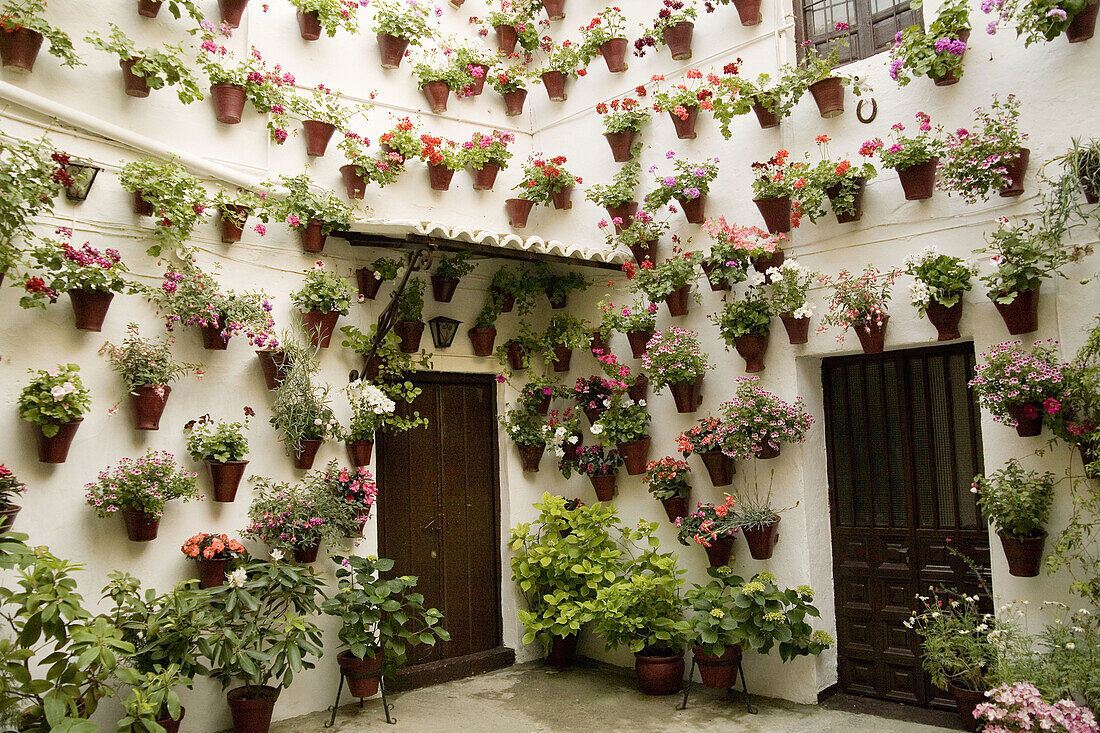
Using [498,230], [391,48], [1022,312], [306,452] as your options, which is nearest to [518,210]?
[498,230]

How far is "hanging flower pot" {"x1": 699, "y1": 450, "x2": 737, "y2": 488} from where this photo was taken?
5.92 metres

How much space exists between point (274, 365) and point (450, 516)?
6.52 feet

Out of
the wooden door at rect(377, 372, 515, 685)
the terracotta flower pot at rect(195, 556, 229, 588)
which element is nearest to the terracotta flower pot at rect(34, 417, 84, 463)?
the terracotta flower pot at rect(195, 556, 229, 588)

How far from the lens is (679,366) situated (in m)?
6.06

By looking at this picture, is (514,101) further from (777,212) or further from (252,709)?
(252,709)

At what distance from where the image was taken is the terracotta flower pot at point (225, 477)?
5332 millimetres

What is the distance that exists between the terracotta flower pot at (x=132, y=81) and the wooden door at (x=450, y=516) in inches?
111

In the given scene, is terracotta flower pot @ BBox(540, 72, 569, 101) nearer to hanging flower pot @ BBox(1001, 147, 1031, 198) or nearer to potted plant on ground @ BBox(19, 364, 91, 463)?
hanging flower pot @ BBox(1001, 147, 1031, 198)

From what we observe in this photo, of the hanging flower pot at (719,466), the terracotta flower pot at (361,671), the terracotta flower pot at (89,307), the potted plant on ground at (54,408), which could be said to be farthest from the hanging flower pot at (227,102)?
the hanging flower pot at (719,466)

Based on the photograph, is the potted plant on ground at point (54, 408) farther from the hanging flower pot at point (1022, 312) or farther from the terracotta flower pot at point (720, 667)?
the hanging flower pot at point (1022, 312)

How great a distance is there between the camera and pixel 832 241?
570 centimetres

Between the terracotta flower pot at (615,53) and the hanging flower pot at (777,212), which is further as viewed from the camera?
the terracotta flower pot at (615,53)

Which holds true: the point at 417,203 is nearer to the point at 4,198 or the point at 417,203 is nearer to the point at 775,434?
the point at 4,198

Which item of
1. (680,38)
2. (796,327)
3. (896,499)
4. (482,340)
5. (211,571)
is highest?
(680,38)
